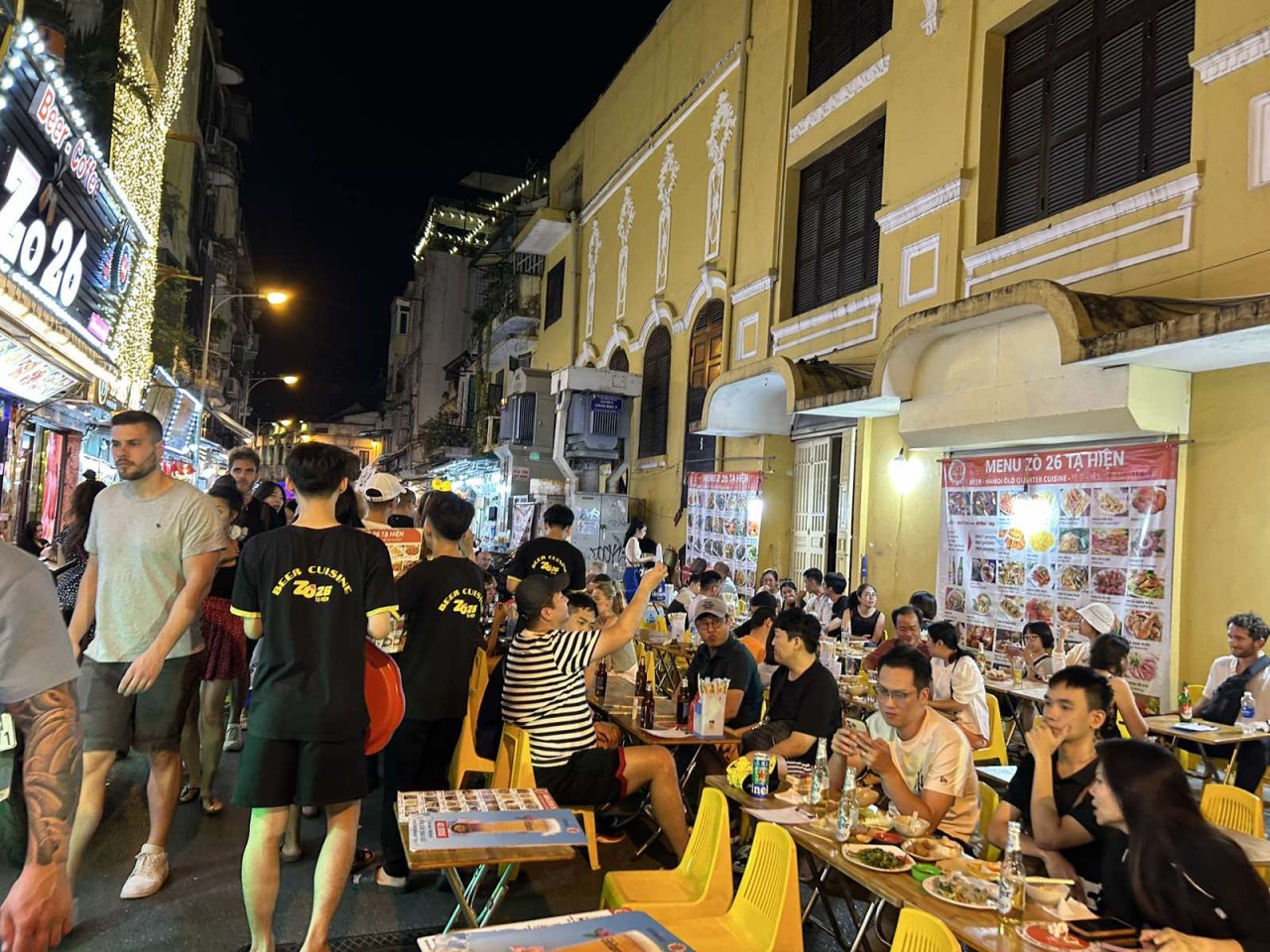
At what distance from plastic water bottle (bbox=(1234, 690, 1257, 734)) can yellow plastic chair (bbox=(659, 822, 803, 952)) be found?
5158mm

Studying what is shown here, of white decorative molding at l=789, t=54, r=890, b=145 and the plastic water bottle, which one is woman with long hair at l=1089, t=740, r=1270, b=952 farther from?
white decorative molding at l=789, t=54, r=890, b=145

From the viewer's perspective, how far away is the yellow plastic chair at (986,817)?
4184 mm

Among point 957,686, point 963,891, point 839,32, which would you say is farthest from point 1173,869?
point 839,32

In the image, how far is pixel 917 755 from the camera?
438cm

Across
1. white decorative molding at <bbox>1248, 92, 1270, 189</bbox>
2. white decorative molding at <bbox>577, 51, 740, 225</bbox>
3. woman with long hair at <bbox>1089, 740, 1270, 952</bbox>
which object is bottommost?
woman with long hair at <bbox>1089, 740, 1270, 952</bbox>

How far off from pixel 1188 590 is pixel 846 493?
5438mm

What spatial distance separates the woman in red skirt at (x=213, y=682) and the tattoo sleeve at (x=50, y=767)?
4.07m

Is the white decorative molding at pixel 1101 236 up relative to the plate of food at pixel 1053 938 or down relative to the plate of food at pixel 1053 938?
up

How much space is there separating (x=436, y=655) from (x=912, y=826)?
9.05ft

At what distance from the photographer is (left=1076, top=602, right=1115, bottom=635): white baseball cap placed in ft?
26.3

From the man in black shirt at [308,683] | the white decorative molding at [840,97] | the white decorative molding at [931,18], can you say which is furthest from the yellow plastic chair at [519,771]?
the white decorative molding at [840,97]

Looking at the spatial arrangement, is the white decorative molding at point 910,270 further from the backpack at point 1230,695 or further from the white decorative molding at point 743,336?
the backpack at point 1230,695

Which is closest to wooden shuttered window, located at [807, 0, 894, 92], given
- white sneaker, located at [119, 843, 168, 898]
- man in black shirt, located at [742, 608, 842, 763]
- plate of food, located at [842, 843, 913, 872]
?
man in black shirt, located at [742, 608, 842, 763]

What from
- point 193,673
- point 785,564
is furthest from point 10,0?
point 785,564
